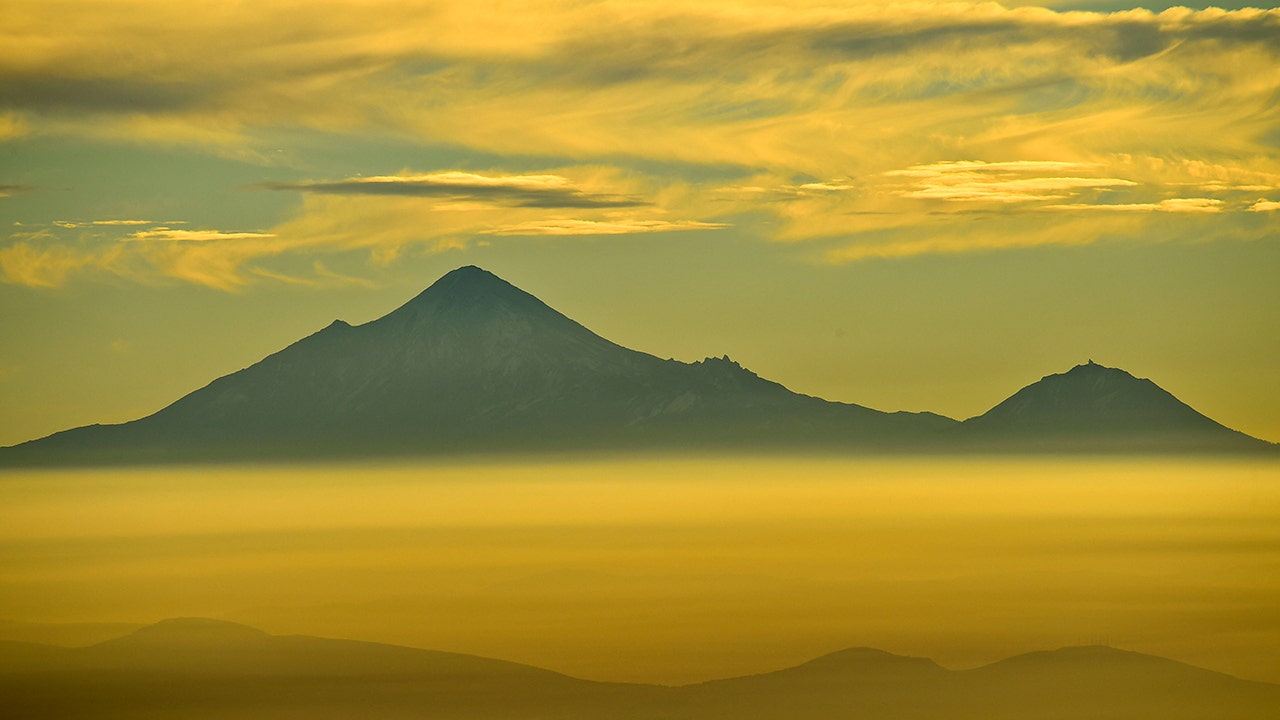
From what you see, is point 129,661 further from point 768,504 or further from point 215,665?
point 768,504

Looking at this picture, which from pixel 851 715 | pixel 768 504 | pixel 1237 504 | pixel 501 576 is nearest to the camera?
pixel 851 715

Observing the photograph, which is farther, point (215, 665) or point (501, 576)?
point (501, 576)

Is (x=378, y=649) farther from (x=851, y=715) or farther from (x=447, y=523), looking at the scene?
(x=447, y=523)

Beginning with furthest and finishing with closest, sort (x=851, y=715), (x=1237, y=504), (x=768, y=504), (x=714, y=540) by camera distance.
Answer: (x=1237, y=504), (x=768, y=504), (x=714, y=540), (x=851, y=715)

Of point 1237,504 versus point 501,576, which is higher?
point 1237,504

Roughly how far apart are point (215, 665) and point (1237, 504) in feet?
559

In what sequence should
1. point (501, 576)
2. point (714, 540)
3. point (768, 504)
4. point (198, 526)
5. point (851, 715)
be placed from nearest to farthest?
point (851, 715), point (501, 576), point (714, 540), point (198, 526), point (768, 504)

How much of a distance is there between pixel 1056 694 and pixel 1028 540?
67.9 m

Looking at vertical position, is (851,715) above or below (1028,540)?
below

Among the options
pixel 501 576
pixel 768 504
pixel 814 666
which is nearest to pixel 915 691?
pixel 814 666

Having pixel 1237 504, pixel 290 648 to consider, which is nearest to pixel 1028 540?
pixel 290 648

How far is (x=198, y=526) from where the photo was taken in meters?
143

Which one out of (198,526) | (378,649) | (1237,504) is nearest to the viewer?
(378,649)

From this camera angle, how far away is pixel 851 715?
1797 inches
